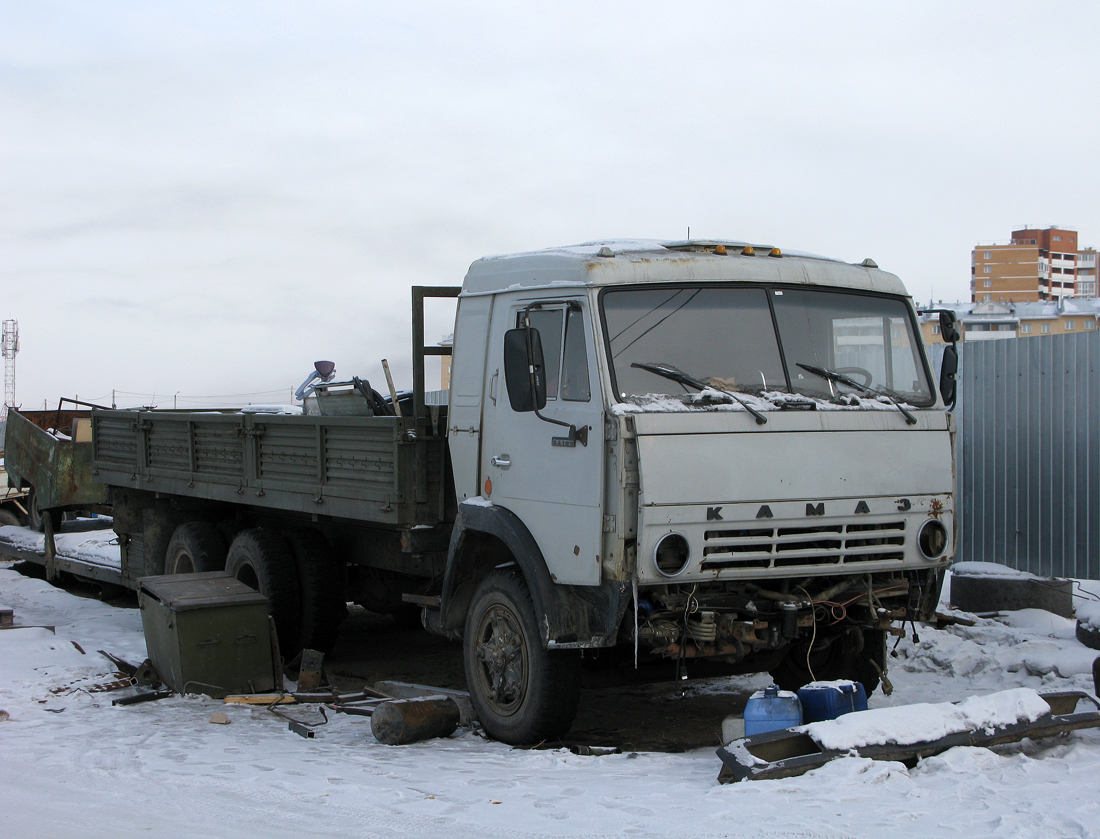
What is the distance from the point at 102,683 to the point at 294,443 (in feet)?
7.04

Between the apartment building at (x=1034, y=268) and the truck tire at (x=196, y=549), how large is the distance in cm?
11283

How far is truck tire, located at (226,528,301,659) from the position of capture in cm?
835

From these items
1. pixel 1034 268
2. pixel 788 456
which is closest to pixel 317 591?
pixel 788 456

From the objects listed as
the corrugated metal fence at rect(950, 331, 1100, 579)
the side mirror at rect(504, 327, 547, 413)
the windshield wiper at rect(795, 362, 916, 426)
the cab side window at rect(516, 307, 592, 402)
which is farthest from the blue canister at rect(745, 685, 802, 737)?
the corrugated metal fence at rect(950, 331, 1100, 579)

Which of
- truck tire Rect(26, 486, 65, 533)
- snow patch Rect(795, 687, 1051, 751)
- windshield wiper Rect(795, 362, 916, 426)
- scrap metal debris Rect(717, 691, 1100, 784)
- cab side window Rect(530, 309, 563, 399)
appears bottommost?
scrap metal debris Rect(717, 691, 1100, 784)

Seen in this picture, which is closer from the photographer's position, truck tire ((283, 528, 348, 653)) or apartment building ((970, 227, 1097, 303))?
truck tire ((283, 528, 348, 653))

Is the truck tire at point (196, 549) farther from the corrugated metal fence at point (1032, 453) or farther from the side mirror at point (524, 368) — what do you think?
the corrugated metal fence at point (1032, 453)

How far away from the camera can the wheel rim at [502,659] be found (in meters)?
5.71

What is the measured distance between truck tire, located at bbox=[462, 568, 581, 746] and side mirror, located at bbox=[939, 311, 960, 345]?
277 cm

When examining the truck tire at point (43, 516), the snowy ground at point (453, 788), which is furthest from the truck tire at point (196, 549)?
the truck tire at point (43, 516)

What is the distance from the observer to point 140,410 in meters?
10.3

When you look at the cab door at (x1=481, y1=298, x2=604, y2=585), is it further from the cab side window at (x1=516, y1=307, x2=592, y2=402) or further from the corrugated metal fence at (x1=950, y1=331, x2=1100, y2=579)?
the corrugated metal fence at (x1=950, y1=331, x2=1100, y2=579)

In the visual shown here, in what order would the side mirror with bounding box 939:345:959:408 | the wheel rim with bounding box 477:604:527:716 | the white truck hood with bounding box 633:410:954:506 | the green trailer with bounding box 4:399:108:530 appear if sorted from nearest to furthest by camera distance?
1. the white truck hood with bounding box 633:410:954:506
2. the wheel rim with bounding box 477:604:527:716
3. the side mirror with bounding box 939:345:959:408
4. the green trailer with bounding box 4:399:108:530

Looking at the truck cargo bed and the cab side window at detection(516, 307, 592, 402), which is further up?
the cab side window at detection(516, 307, 592, 402)
